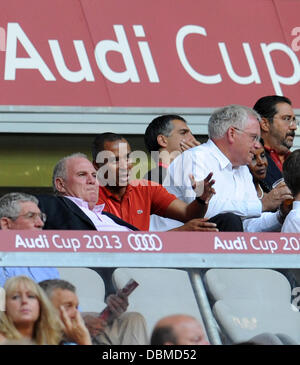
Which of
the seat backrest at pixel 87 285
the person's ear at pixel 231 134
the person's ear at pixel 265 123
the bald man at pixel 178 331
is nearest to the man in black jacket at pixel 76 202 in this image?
the person's ear at pixel 231 134

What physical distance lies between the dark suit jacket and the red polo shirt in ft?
2.23

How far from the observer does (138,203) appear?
6.08 m

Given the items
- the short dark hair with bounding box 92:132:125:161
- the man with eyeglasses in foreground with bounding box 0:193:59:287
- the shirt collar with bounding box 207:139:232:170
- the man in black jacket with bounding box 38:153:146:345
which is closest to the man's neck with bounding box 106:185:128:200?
the short dark hair with bounding box 92:132:125:161

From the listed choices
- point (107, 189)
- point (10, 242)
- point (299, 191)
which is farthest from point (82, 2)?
point (10, 242)

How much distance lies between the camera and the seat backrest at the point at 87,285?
417 centimetres

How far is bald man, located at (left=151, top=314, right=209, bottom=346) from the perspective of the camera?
4105 millimetres

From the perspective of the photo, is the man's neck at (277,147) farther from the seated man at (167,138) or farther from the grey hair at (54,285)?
the grey hair at (54,285)

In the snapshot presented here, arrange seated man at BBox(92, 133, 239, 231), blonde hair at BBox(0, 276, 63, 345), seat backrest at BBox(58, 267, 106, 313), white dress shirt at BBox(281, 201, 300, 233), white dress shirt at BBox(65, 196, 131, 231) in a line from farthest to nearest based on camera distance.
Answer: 1. seated man at BBox(92, 133, 239, 231)
2. white dress shirt at BBox(65, 196, 131, 231)
3. white dress shirt at BBox(281, 201, 300, 233)
4. seat backrest at BBox(58, 267, 106, 313)
5. blonde hair at BBox(0, 276, 63, 345)

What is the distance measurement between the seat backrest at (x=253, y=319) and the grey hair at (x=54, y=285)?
51 cm

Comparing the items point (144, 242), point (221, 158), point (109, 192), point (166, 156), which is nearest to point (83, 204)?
point (109, 192)

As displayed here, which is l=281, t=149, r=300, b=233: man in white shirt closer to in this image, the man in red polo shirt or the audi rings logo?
the man in red polo shirt

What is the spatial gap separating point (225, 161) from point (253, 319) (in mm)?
1982

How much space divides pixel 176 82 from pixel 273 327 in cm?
357
